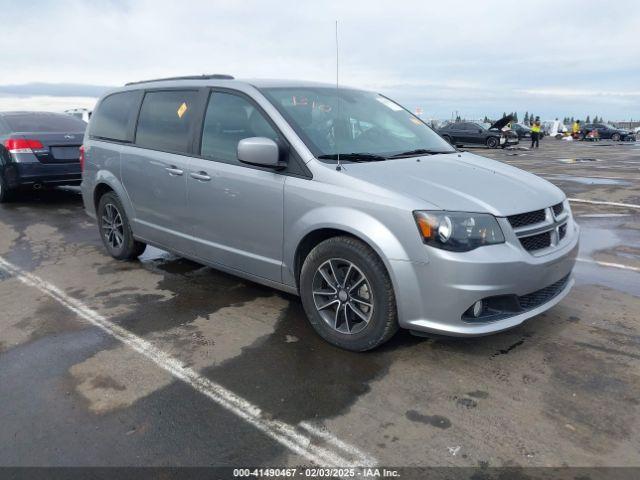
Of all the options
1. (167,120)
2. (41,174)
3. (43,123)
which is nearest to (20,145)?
(41,174)

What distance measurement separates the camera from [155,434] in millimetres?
2701

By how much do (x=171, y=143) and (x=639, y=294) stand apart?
4294mm

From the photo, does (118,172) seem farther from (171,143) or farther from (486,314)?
(486,314)

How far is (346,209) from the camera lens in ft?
11.0

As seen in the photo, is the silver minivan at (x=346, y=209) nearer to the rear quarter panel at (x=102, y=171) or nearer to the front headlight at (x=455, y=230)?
the front headlight at (x=455, y=230)

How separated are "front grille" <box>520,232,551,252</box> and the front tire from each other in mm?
877

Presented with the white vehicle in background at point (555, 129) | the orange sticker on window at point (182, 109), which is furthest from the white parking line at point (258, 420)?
the white vehicle in background at point (555, 129)

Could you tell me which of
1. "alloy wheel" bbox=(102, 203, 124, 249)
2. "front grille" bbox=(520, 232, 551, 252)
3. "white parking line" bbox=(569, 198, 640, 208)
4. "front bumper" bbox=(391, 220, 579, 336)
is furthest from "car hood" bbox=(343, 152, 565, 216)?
"white parking line" bbox=(569, 198, 640, 208)

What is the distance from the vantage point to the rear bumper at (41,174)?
8586 mm

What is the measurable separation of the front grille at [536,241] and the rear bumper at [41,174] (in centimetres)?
784

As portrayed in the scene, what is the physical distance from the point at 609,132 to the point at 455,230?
46281mm

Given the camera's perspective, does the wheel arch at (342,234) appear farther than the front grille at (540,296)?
No

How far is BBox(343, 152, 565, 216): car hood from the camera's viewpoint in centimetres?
321

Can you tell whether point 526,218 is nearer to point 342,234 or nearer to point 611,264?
point 342,234
